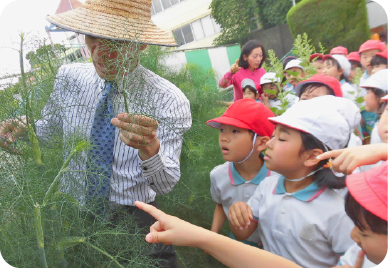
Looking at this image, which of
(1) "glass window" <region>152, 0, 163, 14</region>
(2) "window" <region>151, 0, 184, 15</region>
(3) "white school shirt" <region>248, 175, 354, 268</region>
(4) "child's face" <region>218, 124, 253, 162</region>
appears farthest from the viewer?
(1) "glass window" <region>152, 0, 163, 14</region>

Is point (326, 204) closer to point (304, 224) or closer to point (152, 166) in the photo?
point (304, 224)

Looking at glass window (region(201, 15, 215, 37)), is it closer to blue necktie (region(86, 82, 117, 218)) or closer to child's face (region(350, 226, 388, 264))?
blue necktie (region(86, 82, 117, 218))

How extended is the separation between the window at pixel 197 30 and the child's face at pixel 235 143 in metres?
12.5

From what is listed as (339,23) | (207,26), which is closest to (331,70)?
(339,23)

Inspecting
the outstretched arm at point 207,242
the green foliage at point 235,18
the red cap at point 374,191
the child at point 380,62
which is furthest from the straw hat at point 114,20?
the green foliage at point 235,18

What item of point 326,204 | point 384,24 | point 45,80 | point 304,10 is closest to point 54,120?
point 45,80

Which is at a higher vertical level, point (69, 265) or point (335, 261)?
point (69, 265)

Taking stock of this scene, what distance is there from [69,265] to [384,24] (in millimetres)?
13108

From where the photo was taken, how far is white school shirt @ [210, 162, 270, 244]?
6.15ft

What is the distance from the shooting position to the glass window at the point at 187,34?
14602 millimetres

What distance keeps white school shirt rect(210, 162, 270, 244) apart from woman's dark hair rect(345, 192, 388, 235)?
839 millimetres

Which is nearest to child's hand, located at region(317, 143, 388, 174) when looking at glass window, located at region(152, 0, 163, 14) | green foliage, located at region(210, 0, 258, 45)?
green foliage, located at region(210, 0, 258, 45)

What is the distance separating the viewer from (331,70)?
379 cm

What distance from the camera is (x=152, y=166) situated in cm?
131
